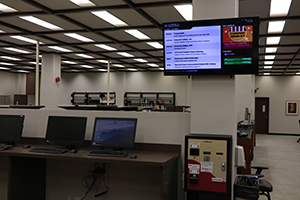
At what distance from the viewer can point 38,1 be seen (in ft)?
19.2

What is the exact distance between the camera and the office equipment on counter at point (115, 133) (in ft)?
11.8

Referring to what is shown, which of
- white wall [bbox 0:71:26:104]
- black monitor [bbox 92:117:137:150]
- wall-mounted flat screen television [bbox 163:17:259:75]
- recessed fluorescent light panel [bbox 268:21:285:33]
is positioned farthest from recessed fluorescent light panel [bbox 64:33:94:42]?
white wall [bbox 0:71:26:104]

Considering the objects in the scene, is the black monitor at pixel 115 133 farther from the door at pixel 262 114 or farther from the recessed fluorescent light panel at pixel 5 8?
the door at pixel 262 114

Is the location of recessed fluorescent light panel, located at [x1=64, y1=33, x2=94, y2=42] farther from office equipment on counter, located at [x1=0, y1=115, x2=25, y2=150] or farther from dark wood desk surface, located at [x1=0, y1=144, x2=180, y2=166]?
dark wood desk surface, located at [x1=0, y1=144, x2=180, y2=166]

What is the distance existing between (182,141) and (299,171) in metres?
5.07

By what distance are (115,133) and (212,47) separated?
5.13 ft

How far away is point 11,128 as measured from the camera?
408 centimetres

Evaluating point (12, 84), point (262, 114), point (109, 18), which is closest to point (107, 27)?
point (109, 18)

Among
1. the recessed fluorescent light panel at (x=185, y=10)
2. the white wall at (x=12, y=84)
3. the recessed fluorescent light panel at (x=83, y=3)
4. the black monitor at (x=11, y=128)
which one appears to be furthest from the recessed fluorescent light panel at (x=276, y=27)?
the white wall at (x=12, y=84)

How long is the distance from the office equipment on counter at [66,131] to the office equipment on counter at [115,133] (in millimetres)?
197

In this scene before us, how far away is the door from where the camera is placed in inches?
695

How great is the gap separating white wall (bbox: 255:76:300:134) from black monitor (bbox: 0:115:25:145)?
16009 mm

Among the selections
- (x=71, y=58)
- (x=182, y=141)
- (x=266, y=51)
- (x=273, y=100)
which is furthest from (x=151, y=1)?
(x=273, y=100)

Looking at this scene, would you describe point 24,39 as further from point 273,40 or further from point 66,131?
point 273,40
